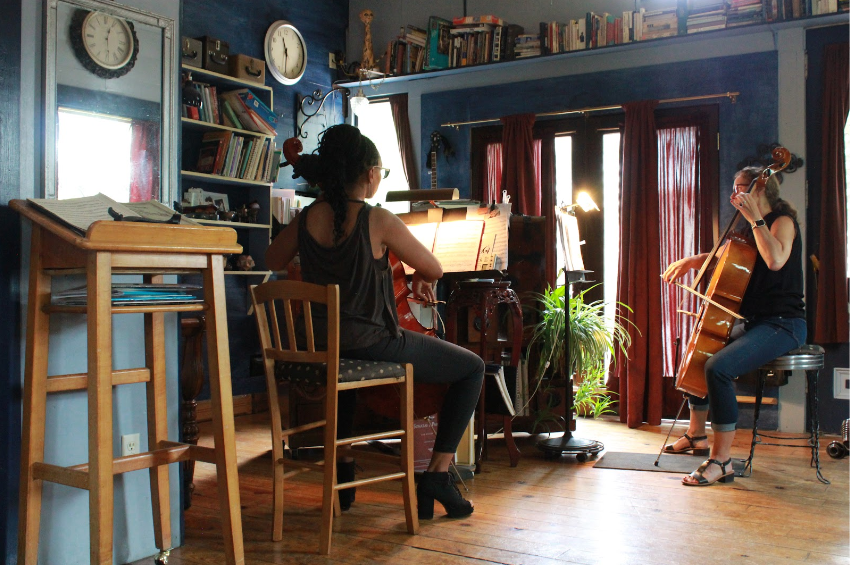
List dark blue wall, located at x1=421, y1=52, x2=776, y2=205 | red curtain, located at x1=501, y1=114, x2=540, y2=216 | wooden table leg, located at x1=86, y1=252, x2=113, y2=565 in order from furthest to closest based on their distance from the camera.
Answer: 1. red curtain, located at x1=501, y1=114, x2=540, y2=216
2. dark blue wall, located at x1=421, y1=52, x2=776, y2=205
3. wooden table leg, located at x1=86, y1=252, x2=113, y2=565

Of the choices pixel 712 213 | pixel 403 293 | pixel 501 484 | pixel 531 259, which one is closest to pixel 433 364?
pixel 403 293

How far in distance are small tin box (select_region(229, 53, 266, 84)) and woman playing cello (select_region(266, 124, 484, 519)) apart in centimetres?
259

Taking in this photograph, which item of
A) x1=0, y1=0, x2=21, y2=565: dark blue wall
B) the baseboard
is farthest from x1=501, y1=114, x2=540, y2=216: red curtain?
x1=0, y1=0, x2=21, y2=565: dark blue wall

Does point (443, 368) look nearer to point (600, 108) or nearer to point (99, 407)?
point (99, 407)

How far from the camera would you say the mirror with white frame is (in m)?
2.29

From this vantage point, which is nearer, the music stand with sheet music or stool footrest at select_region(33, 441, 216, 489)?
stool footrest at select_region(33, 441, 216, 489)

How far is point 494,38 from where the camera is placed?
5.47 metres

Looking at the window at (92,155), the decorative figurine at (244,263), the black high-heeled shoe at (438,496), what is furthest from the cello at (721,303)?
the decorative figurine at (244,263)

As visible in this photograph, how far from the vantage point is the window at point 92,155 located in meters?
2.31

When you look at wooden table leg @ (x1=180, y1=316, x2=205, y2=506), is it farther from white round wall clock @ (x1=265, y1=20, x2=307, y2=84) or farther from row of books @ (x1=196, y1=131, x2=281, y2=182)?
white round wall clock @ (x1=265, y1=20, x2=307, y2=84)

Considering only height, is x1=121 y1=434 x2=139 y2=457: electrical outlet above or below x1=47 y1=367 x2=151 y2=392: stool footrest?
below

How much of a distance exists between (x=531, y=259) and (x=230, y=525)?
281 centimetres

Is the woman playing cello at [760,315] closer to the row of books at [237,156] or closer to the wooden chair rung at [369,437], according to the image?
the wooden chair rung at [369,437]

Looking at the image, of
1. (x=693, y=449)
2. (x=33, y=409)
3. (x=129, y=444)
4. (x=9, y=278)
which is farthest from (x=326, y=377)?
(x=693, y=449)
